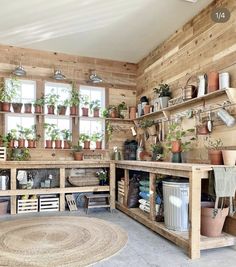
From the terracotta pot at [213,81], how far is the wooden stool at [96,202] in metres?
2.58

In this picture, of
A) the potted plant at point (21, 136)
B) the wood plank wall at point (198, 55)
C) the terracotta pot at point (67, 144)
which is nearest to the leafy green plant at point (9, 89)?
the potted plant at point (21, 136)

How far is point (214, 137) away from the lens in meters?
3.38

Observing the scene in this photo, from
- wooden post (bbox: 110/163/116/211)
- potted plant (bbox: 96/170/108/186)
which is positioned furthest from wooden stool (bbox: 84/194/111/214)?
potted plant (bbox: 96/170/108/186)

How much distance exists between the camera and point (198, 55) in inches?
149

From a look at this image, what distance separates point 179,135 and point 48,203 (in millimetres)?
2550

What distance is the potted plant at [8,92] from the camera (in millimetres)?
4730

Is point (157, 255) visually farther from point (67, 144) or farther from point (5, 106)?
point (5, 106)

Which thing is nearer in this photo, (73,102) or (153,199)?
(153,199)

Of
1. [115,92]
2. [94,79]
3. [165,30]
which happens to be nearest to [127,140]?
[115,92]

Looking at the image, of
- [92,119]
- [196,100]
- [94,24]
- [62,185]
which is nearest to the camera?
[196,100]

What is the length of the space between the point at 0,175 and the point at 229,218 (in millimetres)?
3716

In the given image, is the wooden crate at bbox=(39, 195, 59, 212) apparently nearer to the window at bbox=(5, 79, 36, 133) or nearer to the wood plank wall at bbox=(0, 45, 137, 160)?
the wood plank wall at bbox=(0, 45, 137, 160)

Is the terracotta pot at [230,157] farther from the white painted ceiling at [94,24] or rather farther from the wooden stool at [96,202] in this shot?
the wooden stool at [96,202]

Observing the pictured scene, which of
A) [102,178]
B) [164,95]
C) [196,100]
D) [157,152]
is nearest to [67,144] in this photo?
[102,178]
